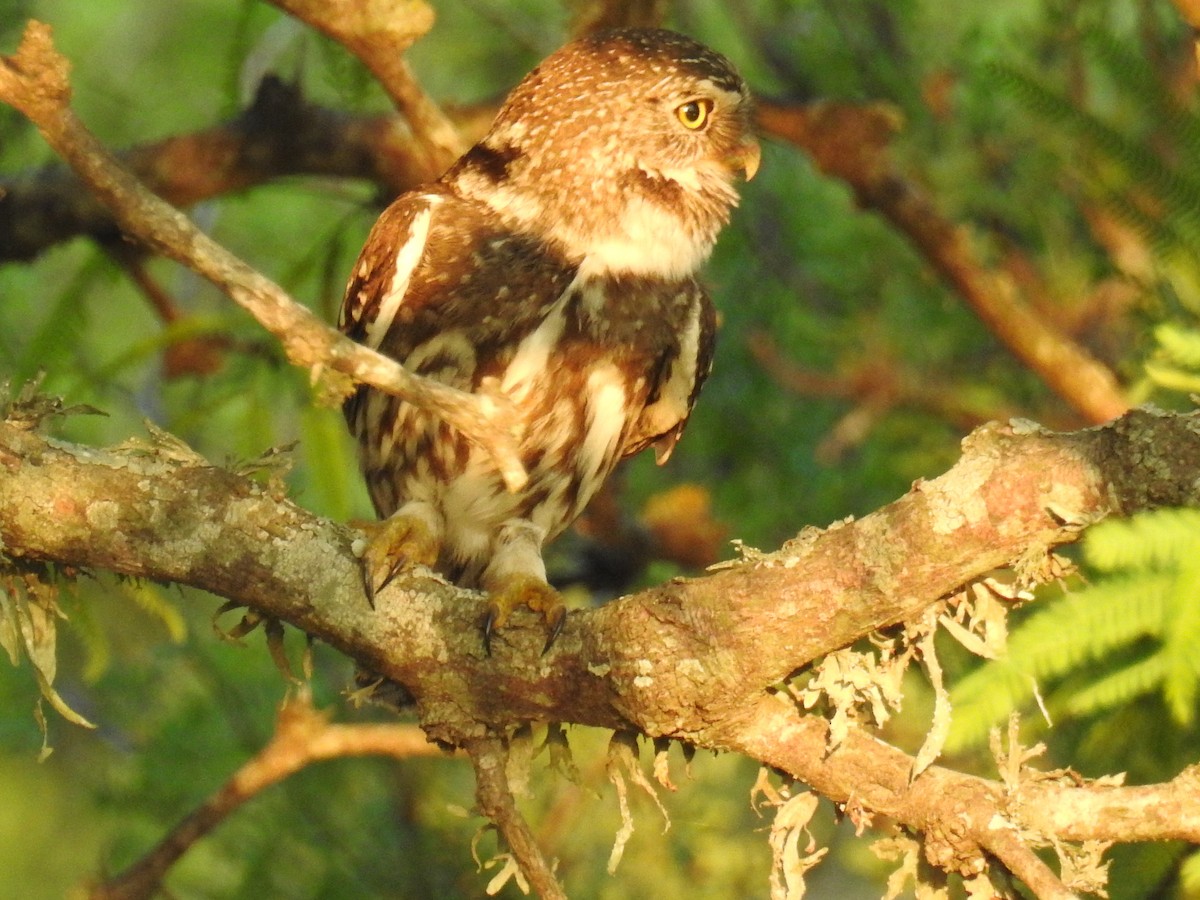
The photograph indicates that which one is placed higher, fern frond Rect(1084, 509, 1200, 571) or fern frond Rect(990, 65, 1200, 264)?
fern frond Rect(1084, 509, 1200, 571)

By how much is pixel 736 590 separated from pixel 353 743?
123 cm

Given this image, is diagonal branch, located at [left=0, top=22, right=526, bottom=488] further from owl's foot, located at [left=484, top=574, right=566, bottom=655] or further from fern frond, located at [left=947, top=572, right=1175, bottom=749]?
fern frond, located at [left=947, top=572, right=1175, bottom=749]

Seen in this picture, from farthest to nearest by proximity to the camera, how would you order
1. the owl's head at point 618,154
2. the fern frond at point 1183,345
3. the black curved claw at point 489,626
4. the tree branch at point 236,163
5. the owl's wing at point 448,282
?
the tree branch at point 236,163
the owl's head at point 618,154
the owl's wing at point 448,282
the black curved claw at point 489,626
the fern frond at point 1183,345

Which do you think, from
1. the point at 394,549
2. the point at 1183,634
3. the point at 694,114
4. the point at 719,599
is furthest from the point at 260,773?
the point at 1183,634

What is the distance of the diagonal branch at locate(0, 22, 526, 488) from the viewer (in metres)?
1.86

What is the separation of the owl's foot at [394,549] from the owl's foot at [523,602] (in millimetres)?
140

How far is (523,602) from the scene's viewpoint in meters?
2.47

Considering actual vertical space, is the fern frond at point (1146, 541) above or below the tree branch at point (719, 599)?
above

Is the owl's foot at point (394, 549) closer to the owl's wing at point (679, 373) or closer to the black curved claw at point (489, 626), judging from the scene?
the black curved claw at point (489, 626)

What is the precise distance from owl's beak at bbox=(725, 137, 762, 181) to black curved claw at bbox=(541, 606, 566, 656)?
4.10 ft

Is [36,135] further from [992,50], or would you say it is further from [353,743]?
[992,50]

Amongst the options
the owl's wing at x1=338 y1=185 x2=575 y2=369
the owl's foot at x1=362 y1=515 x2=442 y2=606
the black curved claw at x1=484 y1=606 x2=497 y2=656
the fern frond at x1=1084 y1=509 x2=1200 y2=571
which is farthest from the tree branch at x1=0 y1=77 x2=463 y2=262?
the fern frond at x1=1084 y1=509 x2=1200 y2=571

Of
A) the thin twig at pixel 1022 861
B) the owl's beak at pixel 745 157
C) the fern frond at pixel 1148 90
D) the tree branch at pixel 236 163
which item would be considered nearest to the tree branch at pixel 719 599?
the thin twig at pixel 1022 861

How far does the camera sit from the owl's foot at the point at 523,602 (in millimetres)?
2279
